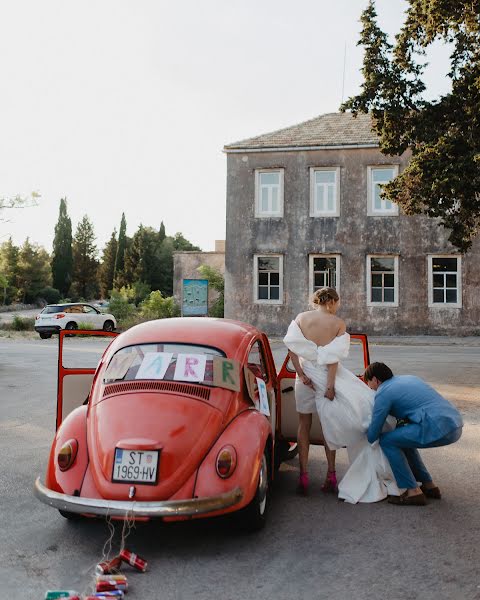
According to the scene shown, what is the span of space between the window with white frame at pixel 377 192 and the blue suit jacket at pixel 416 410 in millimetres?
23573

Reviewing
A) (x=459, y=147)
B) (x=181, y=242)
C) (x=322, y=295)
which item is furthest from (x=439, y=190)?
(x=181, y=242)

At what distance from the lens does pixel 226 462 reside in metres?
4.69

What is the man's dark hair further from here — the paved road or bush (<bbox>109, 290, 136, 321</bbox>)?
bush (<bbox>109, 290, 136, 321</bbox>)

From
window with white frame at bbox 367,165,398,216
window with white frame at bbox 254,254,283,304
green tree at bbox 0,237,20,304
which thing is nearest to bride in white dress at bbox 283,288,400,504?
window with white frame at bbox 254,254,283,304

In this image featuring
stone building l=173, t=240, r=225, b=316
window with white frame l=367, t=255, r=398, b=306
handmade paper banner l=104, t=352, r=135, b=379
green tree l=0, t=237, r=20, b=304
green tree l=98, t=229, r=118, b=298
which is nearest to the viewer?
handmade paper banner l=104, t=352, r=135, b=379

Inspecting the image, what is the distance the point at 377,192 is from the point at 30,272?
45156mm

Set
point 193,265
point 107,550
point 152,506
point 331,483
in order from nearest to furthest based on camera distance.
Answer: point 152,506
point 107,550
point 331,483
point 193,265

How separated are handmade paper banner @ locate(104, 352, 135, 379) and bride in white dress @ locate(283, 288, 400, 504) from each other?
155 cm

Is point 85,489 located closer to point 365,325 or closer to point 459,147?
point 459,147

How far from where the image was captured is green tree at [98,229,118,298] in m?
76.4

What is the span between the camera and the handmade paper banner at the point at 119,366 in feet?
18.0

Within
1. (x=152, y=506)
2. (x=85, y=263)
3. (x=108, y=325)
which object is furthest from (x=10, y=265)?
(x=152, y=506)

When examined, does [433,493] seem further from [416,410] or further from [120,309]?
[120,309]

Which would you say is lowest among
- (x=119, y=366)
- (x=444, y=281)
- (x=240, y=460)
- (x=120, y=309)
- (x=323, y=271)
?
(x=240, y=460)
